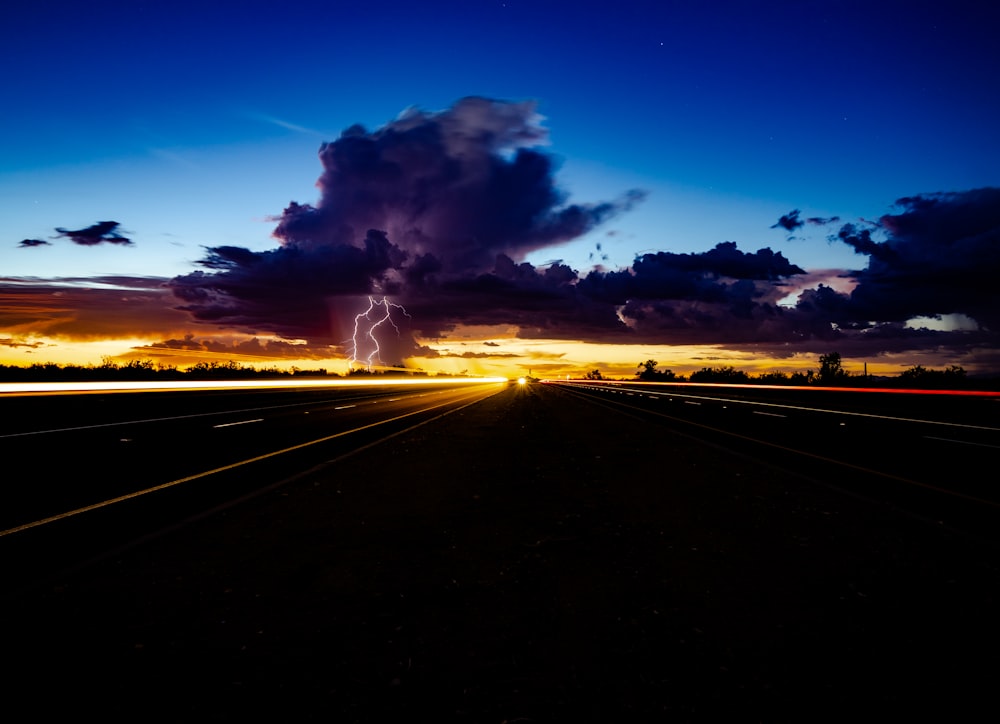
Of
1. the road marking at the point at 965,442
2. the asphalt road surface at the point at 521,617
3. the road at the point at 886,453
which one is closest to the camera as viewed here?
the asphalt road surface at the point at 521,617

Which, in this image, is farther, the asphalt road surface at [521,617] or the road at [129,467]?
the road at [129,467]

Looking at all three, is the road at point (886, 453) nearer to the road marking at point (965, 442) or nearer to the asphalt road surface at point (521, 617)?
the road marking at point (965, 442)

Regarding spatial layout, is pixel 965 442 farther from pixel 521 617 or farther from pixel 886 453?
pixel 521 617

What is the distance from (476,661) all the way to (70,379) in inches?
2393

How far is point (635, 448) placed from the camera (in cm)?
1555

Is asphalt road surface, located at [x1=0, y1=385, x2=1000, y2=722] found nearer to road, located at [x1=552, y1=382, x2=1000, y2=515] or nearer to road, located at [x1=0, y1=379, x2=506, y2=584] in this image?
road, located at [x1=0, y1=379, x2=506, y2=584]

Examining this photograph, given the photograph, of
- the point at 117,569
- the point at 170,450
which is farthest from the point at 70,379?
the point at 117,569

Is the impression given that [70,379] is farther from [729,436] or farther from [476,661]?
[476,661]

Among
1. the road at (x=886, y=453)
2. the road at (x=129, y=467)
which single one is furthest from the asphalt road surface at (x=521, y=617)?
the road at (x=886, y=453)

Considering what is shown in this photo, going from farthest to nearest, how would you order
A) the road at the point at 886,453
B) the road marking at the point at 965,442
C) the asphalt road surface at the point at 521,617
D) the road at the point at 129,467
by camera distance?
the road marking at the point at 965,442, the road at the point at 886,453, the road at the point at 129,467, the asphalt road surface at the point at 521,617

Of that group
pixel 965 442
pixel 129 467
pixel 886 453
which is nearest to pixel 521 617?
pixel 129 467

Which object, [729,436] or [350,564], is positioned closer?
[350,564]

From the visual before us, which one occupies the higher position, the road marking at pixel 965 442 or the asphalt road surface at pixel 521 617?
the asphalt road surface at pixel 521 617

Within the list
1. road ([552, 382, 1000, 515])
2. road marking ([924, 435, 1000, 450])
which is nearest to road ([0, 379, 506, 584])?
road ([552, 382, 1000, 515])
